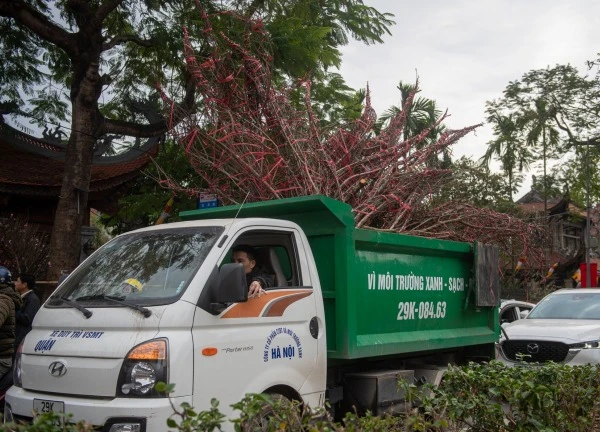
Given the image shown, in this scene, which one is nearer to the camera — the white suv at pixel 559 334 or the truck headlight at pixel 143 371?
the truck headlight at pixel 143 371

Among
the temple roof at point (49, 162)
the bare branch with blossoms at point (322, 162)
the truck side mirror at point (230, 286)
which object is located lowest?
the truck side mirror at point (230, 286)

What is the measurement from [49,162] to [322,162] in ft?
31.5

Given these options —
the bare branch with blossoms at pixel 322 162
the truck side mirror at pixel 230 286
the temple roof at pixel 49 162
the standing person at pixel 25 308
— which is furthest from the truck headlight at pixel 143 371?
the temple roof at pixel 49 162

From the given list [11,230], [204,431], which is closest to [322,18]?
[11,230]

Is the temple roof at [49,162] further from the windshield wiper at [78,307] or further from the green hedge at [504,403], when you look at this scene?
the green hedge at [504,403]

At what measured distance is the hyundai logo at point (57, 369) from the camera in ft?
15.1

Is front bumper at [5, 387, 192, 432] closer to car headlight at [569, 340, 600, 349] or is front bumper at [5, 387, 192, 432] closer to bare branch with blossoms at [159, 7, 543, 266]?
bare branch with blossoms at [159, 7, 543, 266]

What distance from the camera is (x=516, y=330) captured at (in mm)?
9922

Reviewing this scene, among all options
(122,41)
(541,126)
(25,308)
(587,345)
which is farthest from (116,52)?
(541,126)

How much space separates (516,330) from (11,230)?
27.2ft

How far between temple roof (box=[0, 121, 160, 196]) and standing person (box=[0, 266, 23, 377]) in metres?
7.06

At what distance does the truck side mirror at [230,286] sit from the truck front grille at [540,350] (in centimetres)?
555

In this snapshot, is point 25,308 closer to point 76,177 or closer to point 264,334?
point 76,177

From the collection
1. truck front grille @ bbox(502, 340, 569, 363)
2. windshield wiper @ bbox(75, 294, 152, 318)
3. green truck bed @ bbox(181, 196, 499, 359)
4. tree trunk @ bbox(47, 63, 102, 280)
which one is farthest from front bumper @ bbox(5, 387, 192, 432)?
tree trunk @ bbox(47, 63, 102, 280)
